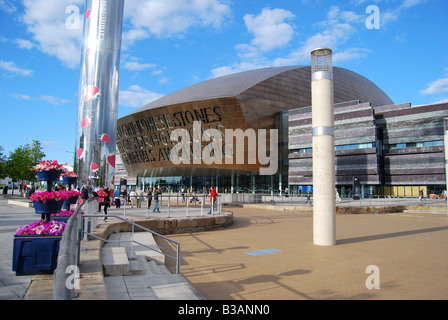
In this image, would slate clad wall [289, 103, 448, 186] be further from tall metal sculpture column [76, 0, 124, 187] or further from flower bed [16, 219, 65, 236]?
flower bed [16, 219, 65, 236]

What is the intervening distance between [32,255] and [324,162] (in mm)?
9121

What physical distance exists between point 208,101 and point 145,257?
4095 centimetres

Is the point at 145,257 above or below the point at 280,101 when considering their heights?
below

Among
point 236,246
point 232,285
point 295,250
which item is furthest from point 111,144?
point 232,285

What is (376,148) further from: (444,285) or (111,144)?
(444,285)

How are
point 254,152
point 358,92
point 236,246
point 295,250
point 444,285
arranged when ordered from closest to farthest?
point 444,285
point 295,250
point 236,246
point 254,152
point 358,92

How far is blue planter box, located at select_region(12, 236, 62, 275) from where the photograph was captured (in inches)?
212

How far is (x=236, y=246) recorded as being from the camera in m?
11.2

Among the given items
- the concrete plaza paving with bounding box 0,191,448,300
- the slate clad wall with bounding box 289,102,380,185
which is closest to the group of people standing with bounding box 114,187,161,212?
the concrete plaza paving with bounding box 0,191,448,300

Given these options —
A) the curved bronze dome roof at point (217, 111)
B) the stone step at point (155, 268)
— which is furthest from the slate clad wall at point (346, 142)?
the stone step at point (155, 268)

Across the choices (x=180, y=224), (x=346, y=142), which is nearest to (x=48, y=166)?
(x=180, y=224)

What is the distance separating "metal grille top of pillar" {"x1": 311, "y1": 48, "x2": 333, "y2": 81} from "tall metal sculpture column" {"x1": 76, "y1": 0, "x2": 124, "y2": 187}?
11473mm

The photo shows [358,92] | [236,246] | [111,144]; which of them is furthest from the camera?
[358,92]

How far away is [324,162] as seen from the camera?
446 inches
